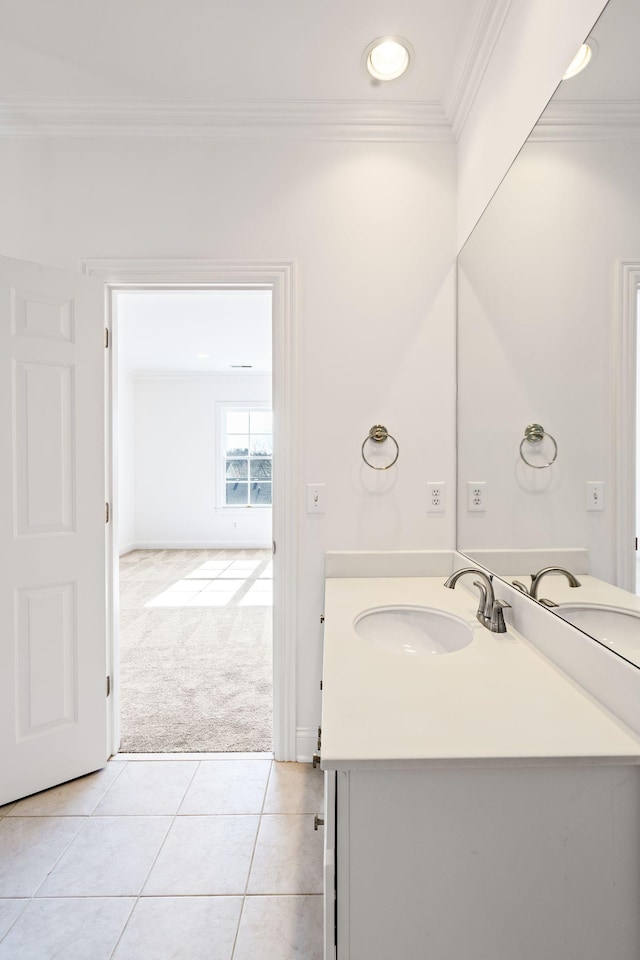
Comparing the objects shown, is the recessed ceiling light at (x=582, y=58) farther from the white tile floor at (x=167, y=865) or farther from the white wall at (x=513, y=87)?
the white tile floor at (x=167, y=865)

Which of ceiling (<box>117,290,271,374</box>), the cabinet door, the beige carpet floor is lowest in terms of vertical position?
the beige carpet floor

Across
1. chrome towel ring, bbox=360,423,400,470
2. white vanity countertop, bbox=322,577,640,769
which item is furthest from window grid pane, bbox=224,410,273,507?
white vanity countertop, bbox=322,577,640,769

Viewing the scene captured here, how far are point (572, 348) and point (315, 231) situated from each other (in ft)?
4.22

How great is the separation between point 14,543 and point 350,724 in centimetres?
154

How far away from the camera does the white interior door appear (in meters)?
1.79

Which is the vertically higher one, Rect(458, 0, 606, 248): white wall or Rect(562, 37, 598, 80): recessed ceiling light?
Rect(458, 0, 606, 248): white wall

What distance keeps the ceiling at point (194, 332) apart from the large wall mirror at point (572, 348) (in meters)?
1.96

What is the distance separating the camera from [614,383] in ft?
2.91

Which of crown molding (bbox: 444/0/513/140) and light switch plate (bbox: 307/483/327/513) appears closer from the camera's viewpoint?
crown molding (bbox: 444/0/513/140)

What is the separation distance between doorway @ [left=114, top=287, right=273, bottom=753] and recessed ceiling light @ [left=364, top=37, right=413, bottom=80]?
0.89 meters

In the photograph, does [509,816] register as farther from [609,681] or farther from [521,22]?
[521,22]

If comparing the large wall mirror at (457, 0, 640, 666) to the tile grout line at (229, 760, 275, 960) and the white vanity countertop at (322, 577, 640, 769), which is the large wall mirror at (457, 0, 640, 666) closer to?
the white vanity countertop at (322, 577, 640, 769)

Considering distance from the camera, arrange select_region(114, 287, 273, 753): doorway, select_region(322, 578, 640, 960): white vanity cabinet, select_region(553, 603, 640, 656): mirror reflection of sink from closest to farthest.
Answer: select_region(322, 578, 640, 960): white vanity cabinet, select_region(553, 603, 640, 656): mirror reflection of sink, select_region(114, 287, 273, 753): doorway

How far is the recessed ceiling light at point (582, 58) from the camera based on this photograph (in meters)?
0.96
